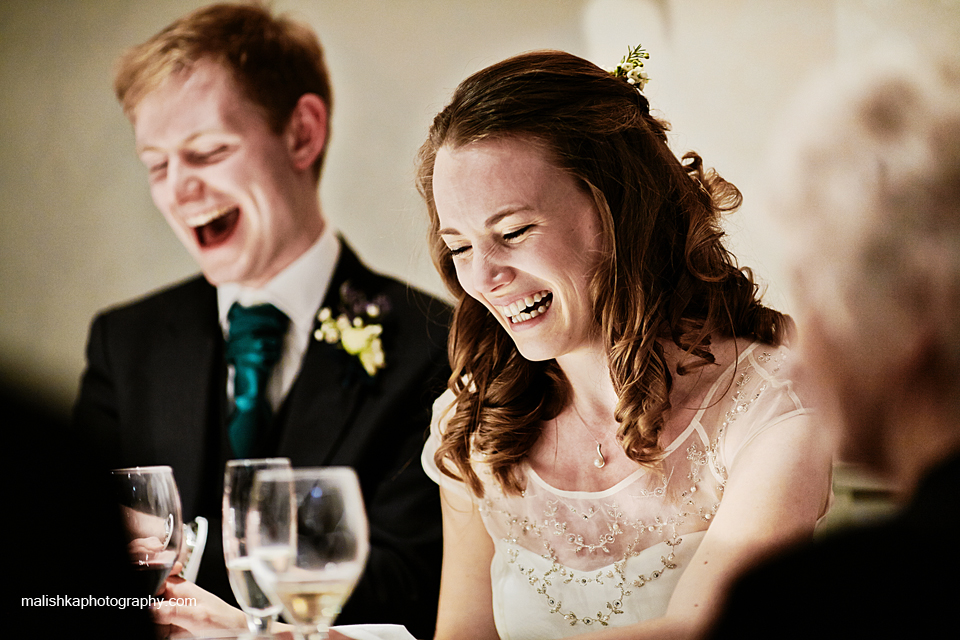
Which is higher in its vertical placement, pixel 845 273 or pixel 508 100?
pixel 508 100

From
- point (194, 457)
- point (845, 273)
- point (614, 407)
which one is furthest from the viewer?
point (194, 457)

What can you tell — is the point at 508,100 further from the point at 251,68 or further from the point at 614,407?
the point at 251,68

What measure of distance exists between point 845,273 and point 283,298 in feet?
6.72

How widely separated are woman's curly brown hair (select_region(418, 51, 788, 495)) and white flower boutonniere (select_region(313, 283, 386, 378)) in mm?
752

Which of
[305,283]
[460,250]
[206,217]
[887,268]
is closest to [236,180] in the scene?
[206,217]

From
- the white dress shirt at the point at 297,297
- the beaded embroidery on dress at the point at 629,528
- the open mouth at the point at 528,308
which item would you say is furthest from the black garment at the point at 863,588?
the white dress shirt at the point at 297,297

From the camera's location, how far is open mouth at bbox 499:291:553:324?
63.7 inches

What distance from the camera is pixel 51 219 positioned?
2713 millimetres

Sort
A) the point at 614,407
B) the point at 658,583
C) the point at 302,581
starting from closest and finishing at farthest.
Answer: the point at 302,581, the point at 658,583, the point at 614,407

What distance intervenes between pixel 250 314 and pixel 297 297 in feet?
0.47

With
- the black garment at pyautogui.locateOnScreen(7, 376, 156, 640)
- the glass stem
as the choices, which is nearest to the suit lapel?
the glass stem

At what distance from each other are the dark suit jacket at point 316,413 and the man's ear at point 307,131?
0.30 m

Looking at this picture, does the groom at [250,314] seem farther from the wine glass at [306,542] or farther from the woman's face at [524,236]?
the wine glass at [306,542]

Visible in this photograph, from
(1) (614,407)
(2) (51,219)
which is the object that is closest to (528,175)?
(1) (614,407)
